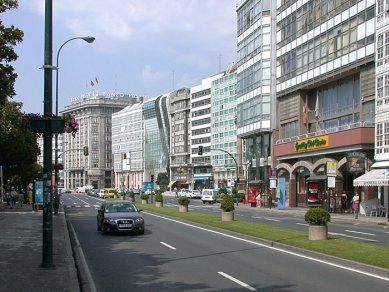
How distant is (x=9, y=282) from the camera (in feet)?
36.3

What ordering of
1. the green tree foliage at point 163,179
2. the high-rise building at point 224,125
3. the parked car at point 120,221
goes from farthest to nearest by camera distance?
the green tree foliage at point 163,179
the high-rise building at point 224,125
the parked car at point 120,221

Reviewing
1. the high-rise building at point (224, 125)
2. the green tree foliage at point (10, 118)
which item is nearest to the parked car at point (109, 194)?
the high-rise building at point (224, 125)

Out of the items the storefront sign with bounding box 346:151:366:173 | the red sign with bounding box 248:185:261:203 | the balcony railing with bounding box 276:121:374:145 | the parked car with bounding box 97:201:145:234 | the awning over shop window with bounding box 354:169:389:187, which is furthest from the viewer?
the red sign with bounding box 248:185:261:203

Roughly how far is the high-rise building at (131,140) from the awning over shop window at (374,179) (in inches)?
5593

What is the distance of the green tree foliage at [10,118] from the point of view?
14.3 m

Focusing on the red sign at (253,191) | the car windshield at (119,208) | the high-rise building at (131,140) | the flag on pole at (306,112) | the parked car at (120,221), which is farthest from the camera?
the high-rise building at (131,140)

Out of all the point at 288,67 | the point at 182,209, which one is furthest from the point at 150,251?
the point at 288,67

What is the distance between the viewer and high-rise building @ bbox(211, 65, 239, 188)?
126 m

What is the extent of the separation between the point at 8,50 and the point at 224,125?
384ft

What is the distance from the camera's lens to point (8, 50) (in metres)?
14.8

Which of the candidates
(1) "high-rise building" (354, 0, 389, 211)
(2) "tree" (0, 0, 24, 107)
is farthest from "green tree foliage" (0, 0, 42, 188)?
(1) "high-rise building" (354, 0, 389, 211)

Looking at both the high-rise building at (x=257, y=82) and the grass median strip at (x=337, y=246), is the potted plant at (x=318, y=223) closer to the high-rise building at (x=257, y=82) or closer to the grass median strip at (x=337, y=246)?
the grass median strip at (x=337, y=246)

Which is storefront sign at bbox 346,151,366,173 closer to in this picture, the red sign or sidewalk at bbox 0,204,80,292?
the red sign

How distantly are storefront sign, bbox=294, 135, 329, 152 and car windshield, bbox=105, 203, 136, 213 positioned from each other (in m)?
29.1
